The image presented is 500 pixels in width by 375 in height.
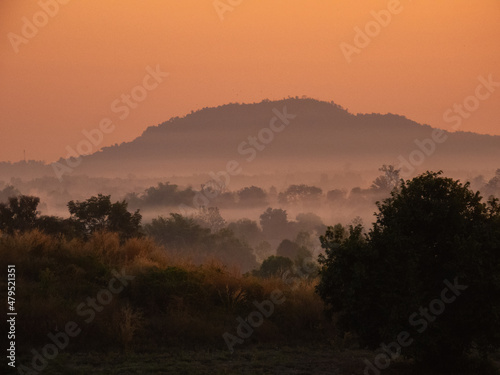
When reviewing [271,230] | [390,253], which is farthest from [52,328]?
[271,230]

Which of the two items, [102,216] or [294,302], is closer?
[294,302]

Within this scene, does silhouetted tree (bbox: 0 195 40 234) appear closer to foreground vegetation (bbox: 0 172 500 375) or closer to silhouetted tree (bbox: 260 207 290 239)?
foreground vegetation (bbox: 0 172 500 375)

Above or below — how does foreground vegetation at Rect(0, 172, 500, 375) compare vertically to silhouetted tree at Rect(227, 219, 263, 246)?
below

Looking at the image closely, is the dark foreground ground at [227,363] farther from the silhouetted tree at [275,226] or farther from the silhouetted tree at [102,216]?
the silhouetted tree at [275,226]

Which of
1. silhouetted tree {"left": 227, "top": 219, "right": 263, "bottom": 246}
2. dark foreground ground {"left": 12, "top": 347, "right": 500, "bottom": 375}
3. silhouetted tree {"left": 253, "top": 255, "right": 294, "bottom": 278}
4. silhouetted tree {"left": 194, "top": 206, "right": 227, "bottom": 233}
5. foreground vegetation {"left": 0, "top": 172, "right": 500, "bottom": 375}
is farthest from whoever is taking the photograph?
silhouetted tree {"left": 227, "top": 219, "right": 263, "bottom": 246}

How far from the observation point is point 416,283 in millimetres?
16688

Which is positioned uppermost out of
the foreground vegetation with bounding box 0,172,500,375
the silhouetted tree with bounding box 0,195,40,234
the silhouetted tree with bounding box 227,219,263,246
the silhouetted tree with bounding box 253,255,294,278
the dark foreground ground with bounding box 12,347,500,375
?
the silhouetted tree with bounding box 227,219,263,246

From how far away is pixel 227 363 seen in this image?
1928 centimetres

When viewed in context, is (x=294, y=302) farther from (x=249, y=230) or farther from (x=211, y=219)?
(x=249, y=230)

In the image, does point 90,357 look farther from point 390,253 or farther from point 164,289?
point 390,253

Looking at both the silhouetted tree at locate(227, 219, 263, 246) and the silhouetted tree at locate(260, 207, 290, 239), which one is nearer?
the silhouetted tree at locate(227, 219, 263, 246)

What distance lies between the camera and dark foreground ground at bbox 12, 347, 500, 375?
59.1 ft

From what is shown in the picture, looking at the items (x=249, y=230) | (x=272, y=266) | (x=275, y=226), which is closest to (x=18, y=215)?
(x=272, y=266)

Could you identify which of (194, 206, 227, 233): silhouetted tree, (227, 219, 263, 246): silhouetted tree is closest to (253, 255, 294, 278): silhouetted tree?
(194, 206, 227, 233): silhouetted tree
